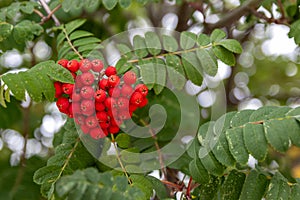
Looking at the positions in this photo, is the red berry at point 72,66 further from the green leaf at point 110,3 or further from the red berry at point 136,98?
the green leaf at point 110,3

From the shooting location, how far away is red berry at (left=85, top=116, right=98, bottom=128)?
1277 mm

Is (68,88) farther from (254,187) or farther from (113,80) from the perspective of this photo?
(254,187)

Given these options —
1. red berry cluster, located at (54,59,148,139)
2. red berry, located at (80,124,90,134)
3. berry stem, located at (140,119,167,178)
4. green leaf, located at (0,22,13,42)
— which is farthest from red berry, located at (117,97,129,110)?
green leaf, located at (0,22,13,42)

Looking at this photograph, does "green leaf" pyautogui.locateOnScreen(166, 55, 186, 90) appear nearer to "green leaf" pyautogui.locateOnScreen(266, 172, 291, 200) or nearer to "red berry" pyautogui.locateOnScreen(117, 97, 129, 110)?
"red berry" pyautogui.locateOnScreen(117, 97, 129, 110)

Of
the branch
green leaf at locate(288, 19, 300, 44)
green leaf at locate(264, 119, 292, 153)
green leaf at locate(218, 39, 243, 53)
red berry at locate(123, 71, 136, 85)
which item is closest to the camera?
green leaf at locate(264, 119, 292, 153)

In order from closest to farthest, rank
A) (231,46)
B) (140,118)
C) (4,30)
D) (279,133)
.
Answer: (279,133) < (231,46) < (4,30) < (140,118)

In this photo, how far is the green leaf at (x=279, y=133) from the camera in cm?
119

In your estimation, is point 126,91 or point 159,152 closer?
point 126,91

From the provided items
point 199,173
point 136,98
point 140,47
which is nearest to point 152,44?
point 140,47

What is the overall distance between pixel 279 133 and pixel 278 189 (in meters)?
0.15

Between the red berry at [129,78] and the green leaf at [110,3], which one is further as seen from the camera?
the green leaf at [110,3]

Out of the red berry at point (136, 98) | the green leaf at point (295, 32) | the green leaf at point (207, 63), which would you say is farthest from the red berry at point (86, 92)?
the green leaf at point (295, 32)

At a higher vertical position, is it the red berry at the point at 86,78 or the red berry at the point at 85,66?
the red berry at the point at 85,66

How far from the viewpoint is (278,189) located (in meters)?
1.25
